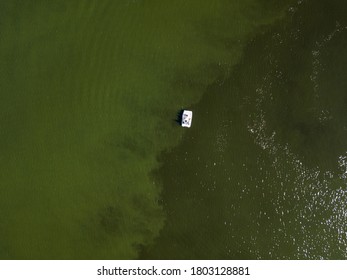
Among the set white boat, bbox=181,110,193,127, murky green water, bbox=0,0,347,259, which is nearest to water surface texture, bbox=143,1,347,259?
murky green water, bbox=0,0,347,259

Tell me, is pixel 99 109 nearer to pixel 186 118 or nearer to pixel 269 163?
pixel 186 118

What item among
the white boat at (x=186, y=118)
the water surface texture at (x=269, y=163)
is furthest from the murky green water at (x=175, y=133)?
the white boat at (x=186, y=118)

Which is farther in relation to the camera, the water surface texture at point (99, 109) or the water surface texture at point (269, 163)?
the water surface texture at point (99, 109)

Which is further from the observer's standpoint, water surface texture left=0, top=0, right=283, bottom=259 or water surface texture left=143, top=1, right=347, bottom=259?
water surface texture left=0, top=0, right=283, bottom=259

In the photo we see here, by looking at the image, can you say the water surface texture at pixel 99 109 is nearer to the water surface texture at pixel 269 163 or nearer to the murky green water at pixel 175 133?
the murky green water at pixel 175 133

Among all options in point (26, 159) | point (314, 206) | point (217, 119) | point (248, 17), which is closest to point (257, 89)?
point (217, 119)

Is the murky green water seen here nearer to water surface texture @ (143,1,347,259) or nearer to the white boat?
water surface texture @ (143,1,347,259)

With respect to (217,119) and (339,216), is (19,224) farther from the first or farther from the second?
(339,216)

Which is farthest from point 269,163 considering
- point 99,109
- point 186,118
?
point 99,109
